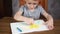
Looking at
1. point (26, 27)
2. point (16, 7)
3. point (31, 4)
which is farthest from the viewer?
point (16, 7)

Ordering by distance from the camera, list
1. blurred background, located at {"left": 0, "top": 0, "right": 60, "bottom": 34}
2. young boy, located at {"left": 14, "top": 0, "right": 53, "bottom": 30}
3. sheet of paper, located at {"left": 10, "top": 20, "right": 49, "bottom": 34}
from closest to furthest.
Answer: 1. sheet of paper, located at {"left": 10, "top": 20, "right": 49, "bottom": 34}
2. young boy, located at {"left": 14, "top": 0, "right": 53, "bottom": 30}
3. blurred background, located at {"left": 0, "top": 0, "right": 60, "bottom": 34}

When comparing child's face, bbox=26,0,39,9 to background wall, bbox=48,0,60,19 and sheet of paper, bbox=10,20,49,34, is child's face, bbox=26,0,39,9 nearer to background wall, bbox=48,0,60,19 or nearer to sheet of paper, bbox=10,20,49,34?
sheet of paper, bbox=10,20,49,34

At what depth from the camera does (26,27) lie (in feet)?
3.94

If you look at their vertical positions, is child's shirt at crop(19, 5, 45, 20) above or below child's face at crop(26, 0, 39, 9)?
below

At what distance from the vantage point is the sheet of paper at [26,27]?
1.16 m

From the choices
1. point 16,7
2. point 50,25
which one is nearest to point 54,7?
point 16,7

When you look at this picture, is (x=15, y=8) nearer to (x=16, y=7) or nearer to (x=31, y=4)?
(x=16, y=7)

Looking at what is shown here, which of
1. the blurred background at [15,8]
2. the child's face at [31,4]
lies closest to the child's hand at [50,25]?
the child's face at [31,4]

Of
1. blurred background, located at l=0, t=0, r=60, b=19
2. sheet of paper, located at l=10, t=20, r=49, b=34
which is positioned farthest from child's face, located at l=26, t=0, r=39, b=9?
blurred background, located at l=0, t=0, r=60, b=19

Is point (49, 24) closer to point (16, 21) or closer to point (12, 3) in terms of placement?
point (16, 21)

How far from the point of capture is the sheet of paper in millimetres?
1156

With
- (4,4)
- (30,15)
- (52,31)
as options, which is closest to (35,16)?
(30,15)

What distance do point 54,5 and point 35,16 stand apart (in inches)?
19.7

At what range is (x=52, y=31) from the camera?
1.20 meters
